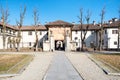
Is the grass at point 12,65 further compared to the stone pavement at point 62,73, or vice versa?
the grass at point 12,65

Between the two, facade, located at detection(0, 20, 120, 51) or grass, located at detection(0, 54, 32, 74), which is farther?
facade, located at detection(0, 20, 120, 51)

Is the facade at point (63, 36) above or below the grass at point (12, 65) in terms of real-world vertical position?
above

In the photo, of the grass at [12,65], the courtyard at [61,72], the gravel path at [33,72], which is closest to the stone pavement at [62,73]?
the courtyard at [61,72]

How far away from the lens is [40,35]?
6216 cm

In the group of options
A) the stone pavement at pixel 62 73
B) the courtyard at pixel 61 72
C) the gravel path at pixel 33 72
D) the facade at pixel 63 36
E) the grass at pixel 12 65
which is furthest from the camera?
the facade at pixel 63 36

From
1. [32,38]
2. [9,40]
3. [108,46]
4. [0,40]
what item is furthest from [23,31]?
[108,46]

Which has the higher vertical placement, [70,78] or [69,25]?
[69,25]

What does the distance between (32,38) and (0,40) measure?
14056mm

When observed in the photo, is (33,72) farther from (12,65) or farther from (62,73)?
(12,65)

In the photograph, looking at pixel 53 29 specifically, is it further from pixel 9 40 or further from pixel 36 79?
pixel 36 79

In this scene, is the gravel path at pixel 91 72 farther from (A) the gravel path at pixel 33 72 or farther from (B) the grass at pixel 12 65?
(B) the grass at pixel 12 65

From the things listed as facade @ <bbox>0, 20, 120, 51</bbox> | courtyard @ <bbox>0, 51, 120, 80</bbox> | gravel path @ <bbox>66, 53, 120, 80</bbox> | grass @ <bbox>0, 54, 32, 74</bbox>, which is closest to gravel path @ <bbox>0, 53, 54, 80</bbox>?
courtyard @ <bbox>0, 51, 120, 80</bbox>

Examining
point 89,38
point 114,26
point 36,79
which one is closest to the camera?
point 36,79

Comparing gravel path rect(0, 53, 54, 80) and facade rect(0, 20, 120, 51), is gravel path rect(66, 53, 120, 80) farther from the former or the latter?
facade rect(0, 20, 120, 51)
